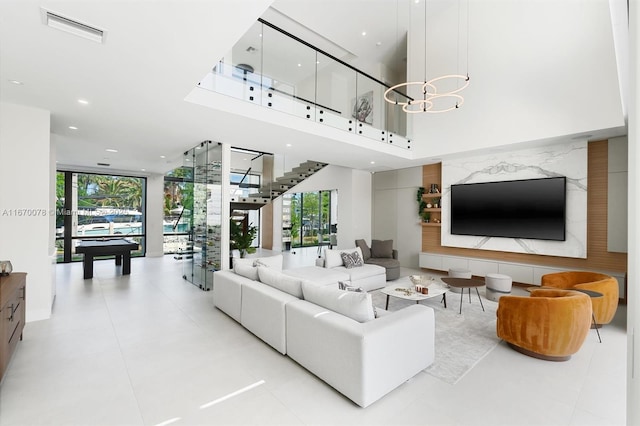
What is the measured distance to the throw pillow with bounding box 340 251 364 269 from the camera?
6457mm

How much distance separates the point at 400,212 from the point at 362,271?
3.61m

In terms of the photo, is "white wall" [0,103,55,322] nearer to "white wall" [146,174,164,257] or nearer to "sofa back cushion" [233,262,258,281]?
"sofa back cushion" [233,262,258,281]

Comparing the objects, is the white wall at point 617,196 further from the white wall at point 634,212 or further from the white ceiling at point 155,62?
the white wall at point 634,212

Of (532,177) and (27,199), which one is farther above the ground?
(532,177)

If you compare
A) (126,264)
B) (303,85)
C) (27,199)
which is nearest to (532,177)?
(303,85)

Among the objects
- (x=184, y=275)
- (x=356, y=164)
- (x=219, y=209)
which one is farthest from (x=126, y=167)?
(x=356, y=164)

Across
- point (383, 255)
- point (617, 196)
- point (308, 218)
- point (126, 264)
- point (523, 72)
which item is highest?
point (523, 72)

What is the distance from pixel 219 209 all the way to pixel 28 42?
3.91 metres

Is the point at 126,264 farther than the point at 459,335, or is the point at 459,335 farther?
the point at 126,264

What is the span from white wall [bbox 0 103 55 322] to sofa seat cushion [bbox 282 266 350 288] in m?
3.67

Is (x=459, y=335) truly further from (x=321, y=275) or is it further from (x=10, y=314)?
(x=10, y=314)

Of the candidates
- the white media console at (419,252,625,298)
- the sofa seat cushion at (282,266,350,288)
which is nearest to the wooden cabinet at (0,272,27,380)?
the sofa seat cushion at (282,266,350,288)

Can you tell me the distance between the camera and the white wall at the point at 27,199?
4254 millimetres

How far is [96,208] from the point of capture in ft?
32.4
